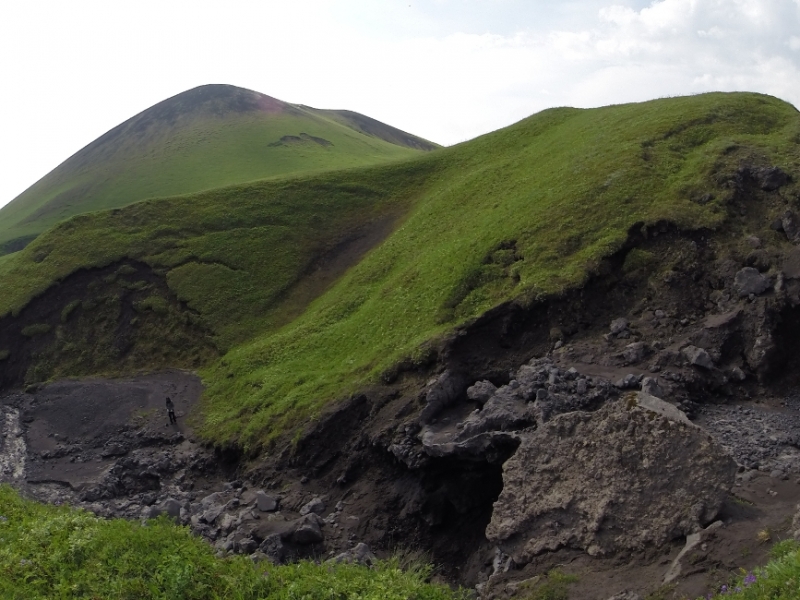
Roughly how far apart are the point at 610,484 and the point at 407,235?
36.2 m

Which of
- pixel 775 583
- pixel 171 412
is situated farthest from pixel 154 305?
pixel 775 583

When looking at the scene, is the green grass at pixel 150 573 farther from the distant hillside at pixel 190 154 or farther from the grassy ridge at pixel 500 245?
the distant hillside at pixel 190 154

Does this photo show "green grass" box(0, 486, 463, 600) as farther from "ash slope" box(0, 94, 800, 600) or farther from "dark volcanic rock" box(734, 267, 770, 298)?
"dark volcanic rock" box(734, 267, 770, 298)

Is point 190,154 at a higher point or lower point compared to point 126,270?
higher

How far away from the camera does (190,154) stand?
401ft

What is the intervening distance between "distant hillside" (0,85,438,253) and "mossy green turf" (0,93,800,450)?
117 ft

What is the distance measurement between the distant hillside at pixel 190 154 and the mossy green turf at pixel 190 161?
0.66ft

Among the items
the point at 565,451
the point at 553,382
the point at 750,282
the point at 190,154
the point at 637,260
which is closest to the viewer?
the point at 565,451

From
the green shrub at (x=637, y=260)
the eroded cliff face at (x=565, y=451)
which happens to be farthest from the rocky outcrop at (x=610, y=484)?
the green shrub at (x=637, y=260)

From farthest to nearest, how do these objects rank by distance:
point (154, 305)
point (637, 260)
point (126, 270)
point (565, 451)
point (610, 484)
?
point (126, 270), point (154, 305), point (637, 260), point (565, 451), point (610, 484)

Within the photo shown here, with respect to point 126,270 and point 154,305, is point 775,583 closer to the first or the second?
point 154,305

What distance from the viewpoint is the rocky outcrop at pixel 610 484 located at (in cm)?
1827

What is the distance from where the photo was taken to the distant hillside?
359ft

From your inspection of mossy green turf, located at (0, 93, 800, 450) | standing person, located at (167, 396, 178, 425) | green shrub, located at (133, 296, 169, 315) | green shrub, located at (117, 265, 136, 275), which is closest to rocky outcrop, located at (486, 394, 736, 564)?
mossy green turf, located at (0, 93, 800, 450)
